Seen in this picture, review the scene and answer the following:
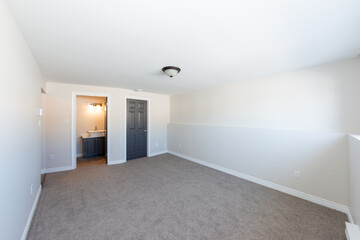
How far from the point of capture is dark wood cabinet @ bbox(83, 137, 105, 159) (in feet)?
15.7

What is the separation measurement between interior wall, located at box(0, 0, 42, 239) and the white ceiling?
233 mm

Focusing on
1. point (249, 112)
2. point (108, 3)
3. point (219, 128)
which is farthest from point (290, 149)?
point (108, 3)

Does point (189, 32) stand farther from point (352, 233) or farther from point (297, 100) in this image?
point (352, 233)

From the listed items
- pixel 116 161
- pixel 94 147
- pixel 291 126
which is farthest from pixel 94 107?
pixel 291 126

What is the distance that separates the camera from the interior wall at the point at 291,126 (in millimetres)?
2268

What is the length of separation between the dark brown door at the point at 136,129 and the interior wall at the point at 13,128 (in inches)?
117

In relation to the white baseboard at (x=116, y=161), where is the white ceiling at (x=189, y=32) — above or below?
above

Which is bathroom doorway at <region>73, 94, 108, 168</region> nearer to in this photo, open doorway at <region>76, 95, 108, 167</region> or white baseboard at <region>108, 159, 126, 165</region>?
open doorway at <region>76, 95, 108, 167</region>

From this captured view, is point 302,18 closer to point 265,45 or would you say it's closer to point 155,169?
point 265,45

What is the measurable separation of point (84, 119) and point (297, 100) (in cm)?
627

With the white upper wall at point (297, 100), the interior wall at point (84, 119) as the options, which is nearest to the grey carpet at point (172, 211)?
the white upper wall at point (297, 100)

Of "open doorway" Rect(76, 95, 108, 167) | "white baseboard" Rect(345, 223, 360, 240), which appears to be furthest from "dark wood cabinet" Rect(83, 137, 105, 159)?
"white baseboard" Rect(345, 223, 360, 240)

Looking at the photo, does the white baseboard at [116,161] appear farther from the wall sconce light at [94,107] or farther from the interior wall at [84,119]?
the wall sconce light at [94,107]

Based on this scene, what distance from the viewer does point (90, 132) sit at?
490cm
